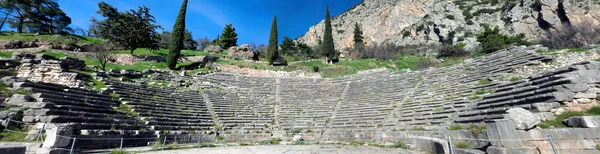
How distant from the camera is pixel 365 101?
58.7ft

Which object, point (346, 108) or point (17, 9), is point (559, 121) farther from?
point (17, 9)

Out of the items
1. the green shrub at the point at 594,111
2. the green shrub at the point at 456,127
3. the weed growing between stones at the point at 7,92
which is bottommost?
the green shrub at the point at 456,127

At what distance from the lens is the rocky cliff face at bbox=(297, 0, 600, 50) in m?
37.3

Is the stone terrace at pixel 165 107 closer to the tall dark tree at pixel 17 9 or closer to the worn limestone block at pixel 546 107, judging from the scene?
the worn limestone block at pixel 546 107

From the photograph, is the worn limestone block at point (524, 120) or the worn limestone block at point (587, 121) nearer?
the worn limestone block at point (587, 121)

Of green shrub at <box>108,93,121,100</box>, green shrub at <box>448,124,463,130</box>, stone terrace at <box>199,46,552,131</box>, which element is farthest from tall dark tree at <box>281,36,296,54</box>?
green shrub at <box>448,124,463,130</box>

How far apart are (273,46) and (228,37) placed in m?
24.0

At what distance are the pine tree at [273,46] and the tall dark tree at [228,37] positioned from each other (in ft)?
60.4

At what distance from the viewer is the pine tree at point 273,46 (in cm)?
3497

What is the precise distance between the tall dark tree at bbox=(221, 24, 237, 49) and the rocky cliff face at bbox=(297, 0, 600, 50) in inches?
1253

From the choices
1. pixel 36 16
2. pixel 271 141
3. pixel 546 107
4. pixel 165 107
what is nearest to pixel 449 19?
pixel 271 141

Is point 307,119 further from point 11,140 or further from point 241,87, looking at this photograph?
point 11,140

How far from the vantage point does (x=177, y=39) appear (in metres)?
28.7

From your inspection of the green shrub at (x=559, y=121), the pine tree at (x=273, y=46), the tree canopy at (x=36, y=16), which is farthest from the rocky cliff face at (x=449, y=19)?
the tree canopy at (x=36, y=16)
